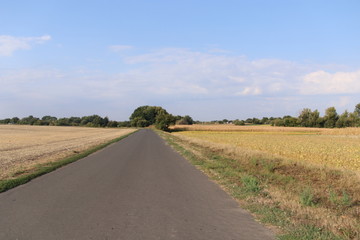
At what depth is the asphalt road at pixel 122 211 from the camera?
203 inches

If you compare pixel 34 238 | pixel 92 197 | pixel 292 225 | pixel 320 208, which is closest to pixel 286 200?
pixel 320 208

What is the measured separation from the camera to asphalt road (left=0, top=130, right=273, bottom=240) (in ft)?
17.0

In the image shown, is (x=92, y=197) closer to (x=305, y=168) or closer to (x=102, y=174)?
(x=102, y=174)

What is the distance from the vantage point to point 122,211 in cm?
660

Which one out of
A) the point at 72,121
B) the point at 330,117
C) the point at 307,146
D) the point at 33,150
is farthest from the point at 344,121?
the point at 72,121

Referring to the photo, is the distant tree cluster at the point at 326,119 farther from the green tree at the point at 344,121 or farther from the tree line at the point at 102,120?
the tree line at the point at 102,120

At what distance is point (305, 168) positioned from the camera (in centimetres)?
1366

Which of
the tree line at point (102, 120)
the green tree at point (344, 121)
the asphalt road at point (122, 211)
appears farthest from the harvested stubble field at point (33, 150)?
the tree line at point (102, 120)

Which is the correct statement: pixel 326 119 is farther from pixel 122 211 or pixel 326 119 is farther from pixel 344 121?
pixel 122 211

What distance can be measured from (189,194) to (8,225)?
4.56 metres

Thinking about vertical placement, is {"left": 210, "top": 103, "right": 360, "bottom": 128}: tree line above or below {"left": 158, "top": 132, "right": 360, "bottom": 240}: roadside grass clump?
above

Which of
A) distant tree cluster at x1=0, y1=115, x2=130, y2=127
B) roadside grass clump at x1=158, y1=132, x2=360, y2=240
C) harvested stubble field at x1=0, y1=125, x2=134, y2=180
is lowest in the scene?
harvested stubble field at x1=0, y1=125, x2=134, y2=180

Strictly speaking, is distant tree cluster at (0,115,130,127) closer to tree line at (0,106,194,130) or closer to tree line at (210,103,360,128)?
tree line at (0,106,194,130)

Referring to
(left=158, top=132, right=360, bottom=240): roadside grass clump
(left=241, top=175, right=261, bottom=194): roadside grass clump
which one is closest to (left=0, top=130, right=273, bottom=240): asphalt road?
(left=158, top=132, right=360, bottom=240): roadside grass clump
